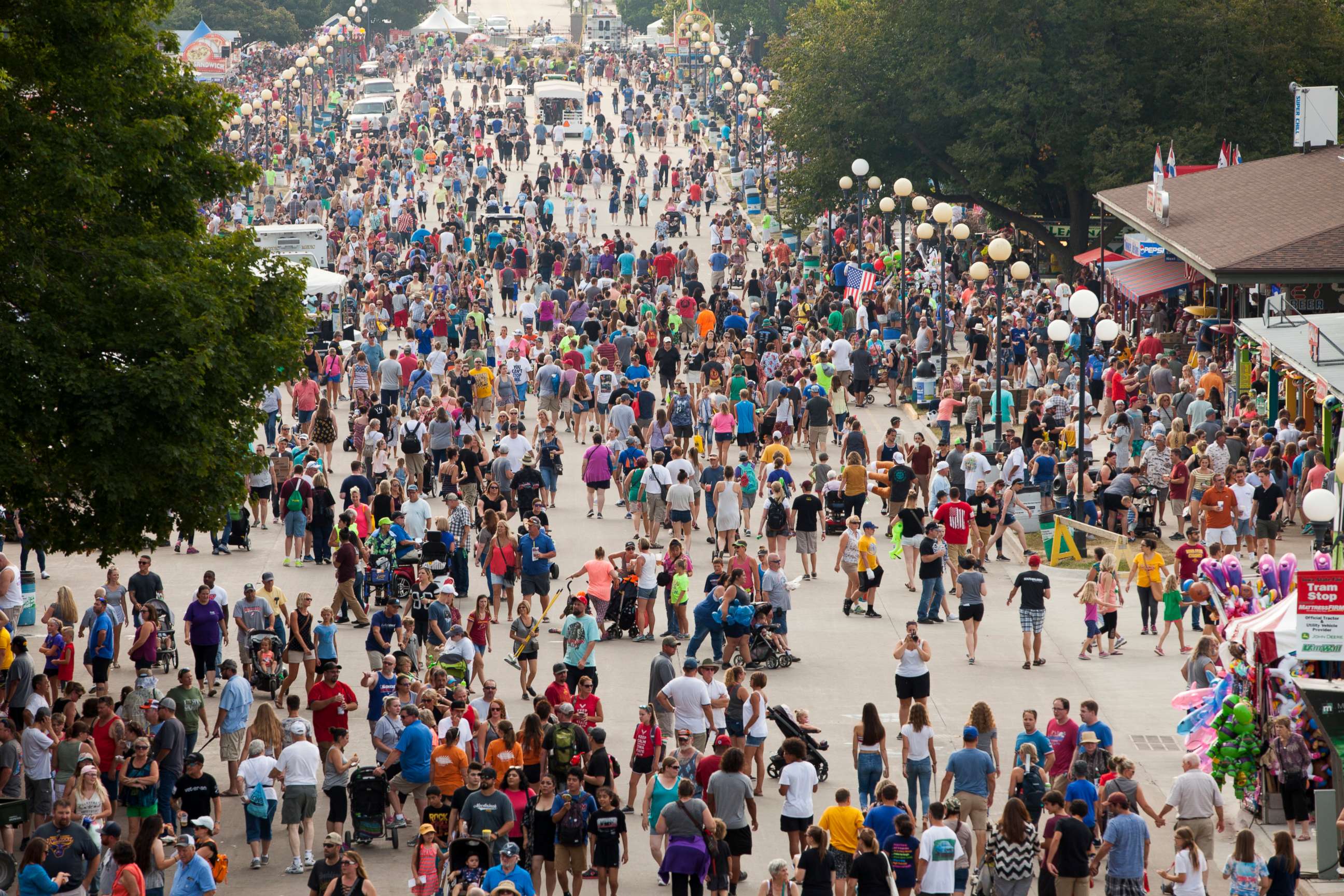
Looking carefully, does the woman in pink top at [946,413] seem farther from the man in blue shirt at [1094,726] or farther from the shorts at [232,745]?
the shorts at [232,745]

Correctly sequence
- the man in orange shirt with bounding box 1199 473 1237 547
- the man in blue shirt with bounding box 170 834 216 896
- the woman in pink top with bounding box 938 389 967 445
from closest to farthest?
the man in blue shirt with bounding box 170 834 216 896 < the man in orange shirt with bounding box 1199 473 1237 547 < the woman in pink top with bounding box 938 389 967 445

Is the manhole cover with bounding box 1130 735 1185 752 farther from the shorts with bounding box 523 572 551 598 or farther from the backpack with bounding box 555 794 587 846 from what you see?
the shorts with bounding box 523 572 551 598

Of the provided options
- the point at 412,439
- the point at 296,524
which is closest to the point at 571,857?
the point at 296,524

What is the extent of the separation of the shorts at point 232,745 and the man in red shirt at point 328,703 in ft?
2.23

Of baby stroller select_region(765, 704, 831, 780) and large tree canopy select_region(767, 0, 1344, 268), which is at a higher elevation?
large tree canopy select_region(767, 0, 1344, 268)

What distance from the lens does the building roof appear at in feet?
97.7

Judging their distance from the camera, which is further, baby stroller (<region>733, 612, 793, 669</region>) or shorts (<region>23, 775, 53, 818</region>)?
baby stroller (<region>733, 612, 793, 669</region>)

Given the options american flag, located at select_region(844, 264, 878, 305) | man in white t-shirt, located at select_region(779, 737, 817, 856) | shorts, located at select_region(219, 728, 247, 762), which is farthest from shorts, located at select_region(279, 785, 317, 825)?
american flag, located at select_region(844, 264, 878, 305)

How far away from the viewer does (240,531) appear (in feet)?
79.5

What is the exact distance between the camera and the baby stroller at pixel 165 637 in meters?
19.4

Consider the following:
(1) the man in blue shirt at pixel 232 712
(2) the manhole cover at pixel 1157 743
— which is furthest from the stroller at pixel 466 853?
(2) the manhole cover at pixel 1157 743

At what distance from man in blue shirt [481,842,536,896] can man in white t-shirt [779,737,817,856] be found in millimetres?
2500

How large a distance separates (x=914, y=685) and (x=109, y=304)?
26.3ft

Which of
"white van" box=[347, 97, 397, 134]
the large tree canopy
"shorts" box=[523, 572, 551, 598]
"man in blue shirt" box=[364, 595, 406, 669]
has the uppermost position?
"white van" box=[347, 97, 397, 134]
